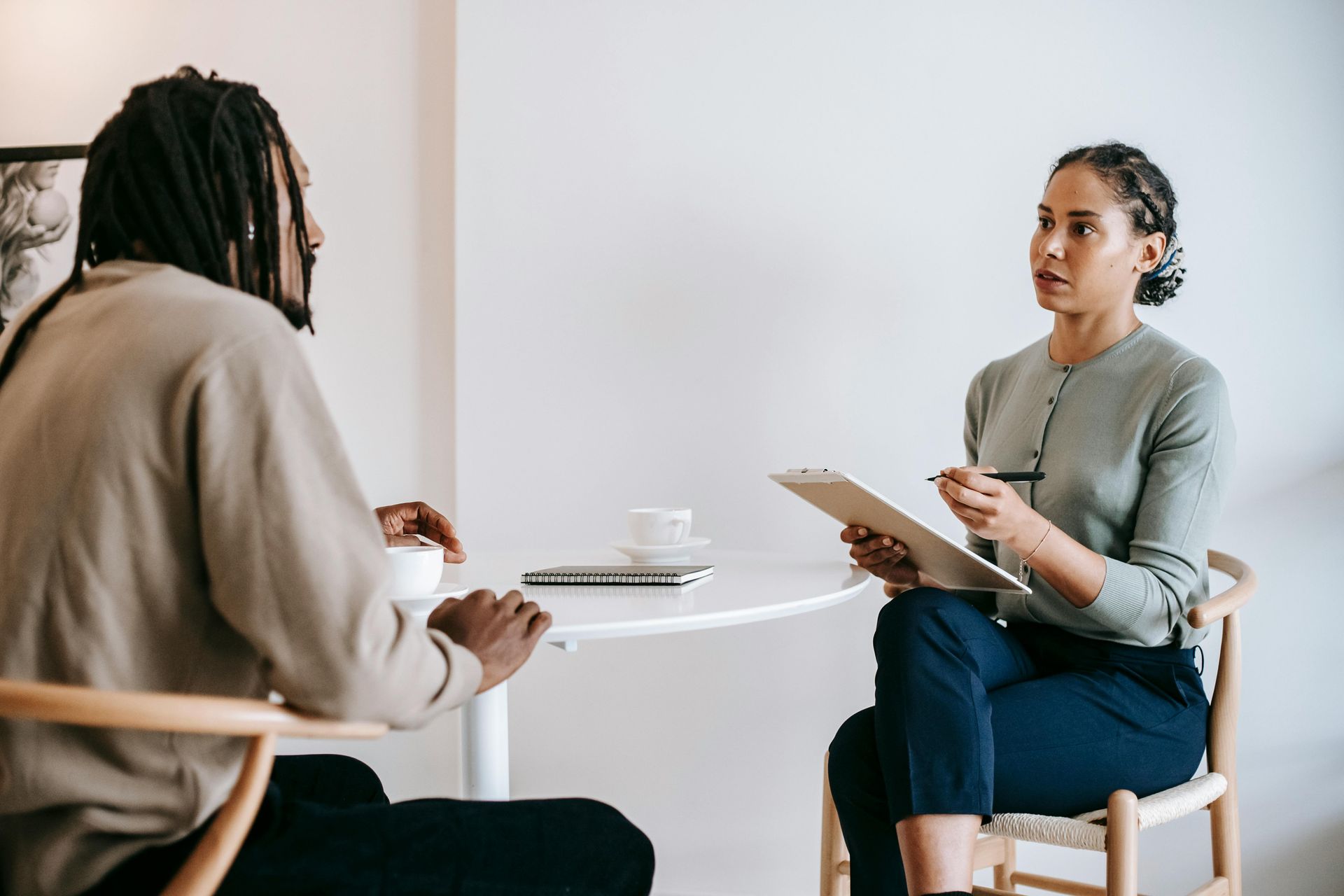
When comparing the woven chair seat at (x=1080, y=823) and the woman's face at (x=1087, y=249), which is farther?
the woman's face at (x=1087, y=249)

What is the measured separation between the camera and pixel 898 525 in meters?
1.35

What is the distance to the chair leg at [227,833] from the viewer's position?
2.47ft

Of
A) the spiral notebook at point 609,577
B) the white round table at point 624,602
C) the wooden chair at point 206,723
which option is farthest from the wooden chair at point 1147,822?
the wooden chair at point 206,723

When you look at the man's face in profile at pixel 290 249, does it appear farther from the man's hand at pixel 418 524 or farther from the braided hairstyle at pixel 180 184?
the man's hand at pixel 418 524

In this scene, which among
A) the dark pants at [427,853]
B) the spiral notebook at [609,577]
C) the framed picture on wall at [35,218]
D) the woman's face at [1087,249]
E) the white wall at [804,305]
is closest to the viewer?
the dark pants at [427,853]

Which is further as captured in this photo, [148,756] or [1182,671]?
[1182,671]

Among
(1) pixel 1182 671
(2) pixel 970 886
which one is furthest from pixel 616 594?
(1) pixel 1182 671

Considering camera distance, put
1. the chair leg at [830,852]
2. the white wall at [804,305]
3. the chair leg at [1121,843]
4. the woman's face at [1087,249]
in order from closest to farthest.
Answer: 1. the chair leg at [1121,843]
2. the woman's face at [1087,249]
3. the chair leg at [830,852]
4. the white wall at [804,305]

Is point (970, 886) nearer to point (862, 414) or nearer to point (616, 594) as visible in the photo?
point (616, 594)

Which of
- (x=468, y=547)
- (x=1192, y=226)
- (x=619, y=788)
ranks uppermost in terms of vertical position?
(x=1192, y=226)

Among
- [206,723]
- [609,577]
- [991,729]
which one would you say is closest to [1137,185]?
[991,729]

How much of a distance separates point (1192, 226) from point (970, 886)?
136 cm

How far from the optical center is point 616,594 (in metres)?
1.27

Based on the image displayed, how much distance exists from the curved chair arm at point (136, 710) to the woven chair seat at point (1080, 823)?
35.6 inches
